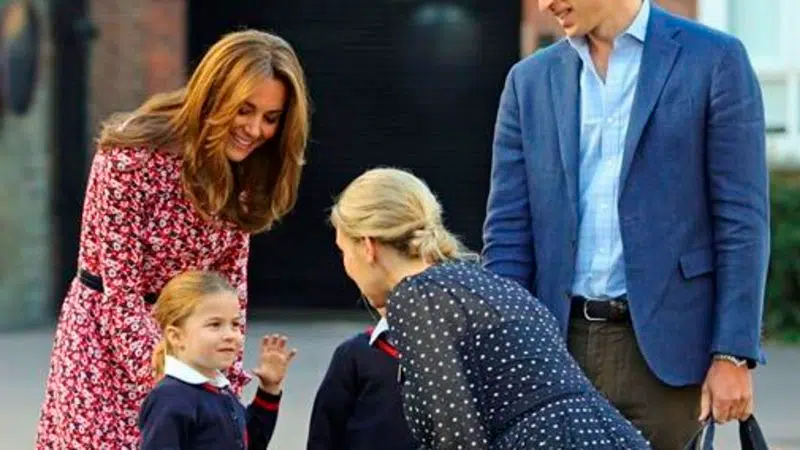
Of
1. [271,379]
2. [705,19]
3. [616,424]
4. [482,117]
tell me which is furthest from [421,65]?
[616,424]

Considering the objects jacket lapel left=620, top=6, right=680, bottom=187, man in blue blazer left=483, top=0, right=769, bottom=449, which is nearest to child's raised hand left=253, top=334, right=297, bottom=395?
man in blue blazer left=483, top=0, right=769, bottom=449

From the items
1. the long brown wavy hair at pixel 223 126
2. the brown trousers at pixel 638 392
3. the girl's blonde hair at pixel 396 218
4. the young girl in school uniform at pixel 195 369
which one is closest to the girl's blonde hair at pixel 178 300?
the young girl in school uniform at pixel 195 369

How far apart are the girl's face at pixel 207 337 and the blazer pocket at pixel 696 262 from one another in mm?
1080

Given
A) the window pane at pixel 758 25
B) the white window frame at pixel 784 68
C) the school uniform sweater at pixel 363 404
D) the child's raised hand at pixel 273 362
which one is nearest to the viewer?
Result: the child's raised hand at pixel 273 362

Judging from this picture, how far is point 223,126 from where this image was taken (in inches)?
184

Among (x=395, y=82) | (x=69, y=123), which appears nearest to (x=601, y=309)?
(x=395, y=82)

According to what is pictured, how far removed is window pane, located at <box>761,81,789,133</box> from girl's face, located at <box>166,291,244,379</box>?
835 centimetres

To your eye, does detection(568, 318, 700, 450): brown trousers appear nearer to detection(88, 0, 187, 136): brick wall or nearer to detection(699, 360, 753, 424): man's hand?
detection(699, 360, 753, 424): man's hand

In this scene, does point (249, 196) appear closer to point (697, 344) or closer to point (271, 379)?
point (271, 379)

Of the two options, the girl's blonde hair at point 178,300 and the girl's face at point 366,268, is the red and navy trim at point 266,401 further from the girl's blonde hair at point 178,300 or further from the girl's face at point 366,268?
the girl's face at point 366,268

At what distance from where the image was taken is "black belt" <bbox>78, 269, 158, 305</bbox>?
4809mm

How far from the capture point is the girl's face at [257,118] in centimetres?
469

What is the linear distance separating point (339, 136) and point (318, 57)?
0.50 meters

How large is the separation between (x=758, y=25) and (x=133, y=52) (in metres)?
3.86
